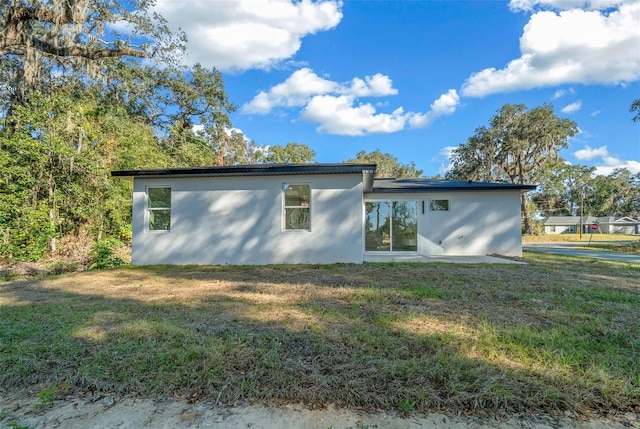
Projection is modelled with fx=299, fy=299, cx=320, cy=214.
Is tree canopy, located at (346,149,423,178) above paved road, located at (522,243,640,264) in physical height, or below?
above

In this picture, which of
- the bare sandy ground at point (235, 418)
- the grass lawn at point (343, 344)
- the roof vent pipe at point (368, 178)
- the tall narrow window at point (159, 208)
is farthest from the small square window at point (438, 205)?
the bare sandy ground at point (235, 418)

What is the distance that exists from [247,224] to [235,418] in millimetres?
6800

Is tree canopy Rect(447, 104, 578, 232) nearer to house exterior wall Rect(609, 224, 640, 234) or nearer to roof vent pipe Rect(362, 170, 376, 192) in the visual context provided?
roof vent pipe Rect(362, 170, 376, 192)

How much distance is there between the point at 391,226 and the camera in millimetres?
10336

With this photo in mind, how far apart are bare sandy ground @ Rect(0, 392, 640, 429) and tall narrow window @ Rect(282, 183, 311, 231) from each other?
640 cm

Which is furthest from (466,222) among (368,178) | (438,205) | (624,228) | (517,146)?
(624,228)

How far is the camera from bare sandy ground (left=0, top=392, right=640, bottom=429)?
1.82 m

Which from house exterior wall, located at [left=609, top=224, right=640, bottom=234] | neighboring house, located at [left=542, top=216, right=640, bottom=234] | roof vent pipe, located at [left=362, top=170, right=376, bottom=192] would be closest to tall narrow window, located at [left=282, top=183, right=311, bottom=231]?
roof vent pipe, located at [left=362, top=170, right=376, bottom=192]

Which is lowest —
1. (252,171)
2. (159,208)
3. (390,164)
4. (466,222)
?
(466,222)

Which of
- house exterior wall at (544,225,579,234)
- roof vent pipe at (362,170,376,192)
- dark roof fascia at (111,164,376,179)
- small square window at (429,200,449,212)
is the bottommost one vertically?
house exterior wall at (544,225,579,234)

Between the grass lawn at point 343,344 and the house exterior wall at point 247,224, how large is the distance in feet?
10.0

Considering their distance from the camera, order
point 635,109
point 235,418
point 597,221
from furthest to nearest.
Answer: point 597,221, point 635,109, point 235,418

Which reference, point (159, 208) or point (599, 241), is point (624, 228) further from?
point (159, 208)

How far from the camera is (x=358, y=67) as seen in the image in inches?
615
